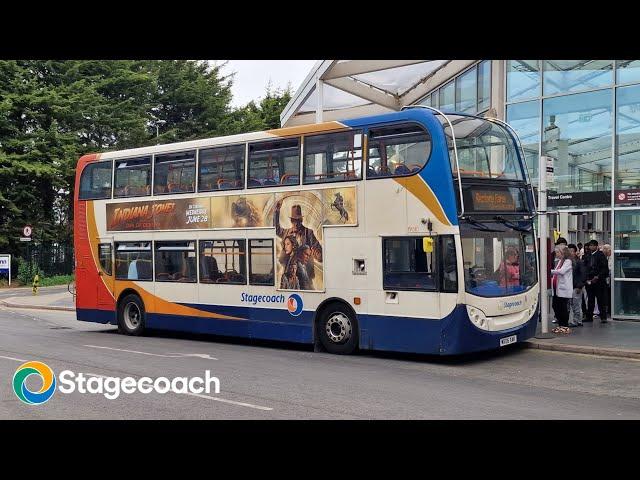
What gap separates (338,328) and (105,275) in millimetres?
7055

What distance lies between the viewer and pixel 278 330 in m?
14.4

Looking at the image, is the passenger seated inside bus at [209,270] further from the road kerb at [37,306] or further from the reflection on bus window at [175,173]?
the road kerb at [37,306]

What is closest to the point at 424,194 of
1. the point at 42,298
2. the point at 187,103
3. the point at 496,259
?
the point at 496,259

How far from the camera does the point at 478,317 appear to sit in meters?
12.1

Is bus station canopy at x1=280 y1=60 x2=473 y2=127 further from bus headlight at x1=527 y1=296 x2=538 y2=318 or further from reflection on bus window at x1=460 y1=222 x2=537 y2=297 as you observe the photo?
bus headlight at x1=527 y1=296 x2=538 y2=318

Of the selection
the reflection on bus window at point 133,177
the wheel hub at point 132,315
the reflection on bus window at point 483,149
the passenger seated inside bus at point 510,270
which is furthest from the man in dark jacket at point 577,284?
the wheel hub at point 132,315

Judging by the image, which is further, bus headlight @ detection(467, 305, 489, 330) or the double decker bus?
the double decker bus

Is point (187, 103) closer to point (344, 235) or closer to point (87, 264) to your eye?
point (87, 264)

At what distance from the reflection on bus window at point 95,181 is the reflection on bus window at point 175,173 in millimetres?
1777

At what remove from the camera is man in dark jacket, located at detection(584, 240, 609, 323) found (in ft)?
54.5

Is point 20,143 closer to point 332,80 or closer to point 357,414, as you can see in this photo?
point 332,80

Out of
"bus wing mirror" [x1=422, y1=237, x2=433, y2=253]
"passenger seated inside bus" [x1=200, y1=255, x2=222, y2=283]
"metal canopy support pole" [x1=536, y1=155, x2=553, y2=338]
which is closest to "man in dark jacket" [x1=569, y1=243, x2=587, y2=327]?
"metal canopy support pole" [x1=536, y1=155, x2=553, y2=338]

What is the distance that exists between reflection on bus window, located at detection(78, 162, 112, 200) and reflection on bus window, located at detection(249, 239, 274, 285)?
4800 millimetres
